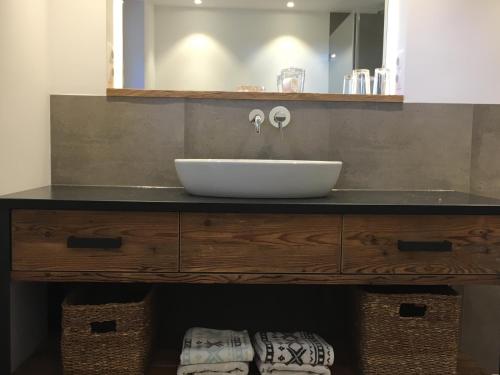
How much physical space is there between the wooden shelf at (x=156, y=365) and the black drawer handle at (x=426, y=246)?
1.65ft

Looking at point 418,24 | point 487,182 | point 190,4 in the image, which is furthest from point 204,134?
point 487,182

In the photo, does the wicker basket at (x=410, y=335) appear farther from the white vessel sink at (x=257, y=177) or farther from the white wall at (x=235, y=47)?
the white wall at (x=235, y=47)

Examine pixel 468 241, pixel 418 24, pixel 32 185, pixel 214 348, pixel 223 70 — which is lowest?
pixel 214 348

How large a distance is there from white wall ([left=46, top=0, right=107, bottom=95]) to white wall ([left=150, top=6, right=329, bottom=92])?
8.7 inches

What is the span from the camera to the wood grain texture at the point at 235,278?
4.28 ft

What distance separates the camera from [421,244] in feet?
4.38

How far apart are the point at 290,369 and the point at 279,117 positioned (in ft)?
3.08

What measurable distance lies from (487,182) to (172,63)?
138cm

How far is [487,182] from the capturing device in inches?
73.5

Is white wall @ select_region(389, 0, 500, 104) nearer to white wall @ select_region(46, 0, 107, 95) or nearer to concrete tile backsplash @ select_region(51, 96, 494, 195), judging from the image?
concrete tile backsplash @ select_region(51, 96, 494, 195)

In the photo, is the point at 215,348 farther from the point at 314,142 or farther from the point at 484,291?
the point at 484,291

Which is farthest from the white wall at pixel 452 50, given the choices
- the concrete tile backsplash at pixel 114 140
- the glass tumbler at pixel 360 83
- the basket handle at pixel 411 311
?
the concrete tile backsplash at pixel 114 140

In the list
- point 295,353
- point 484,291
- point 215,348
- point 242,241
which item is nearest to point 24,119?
point 242,241

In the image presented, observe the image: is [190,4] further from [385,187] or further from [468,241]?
[468,241]
